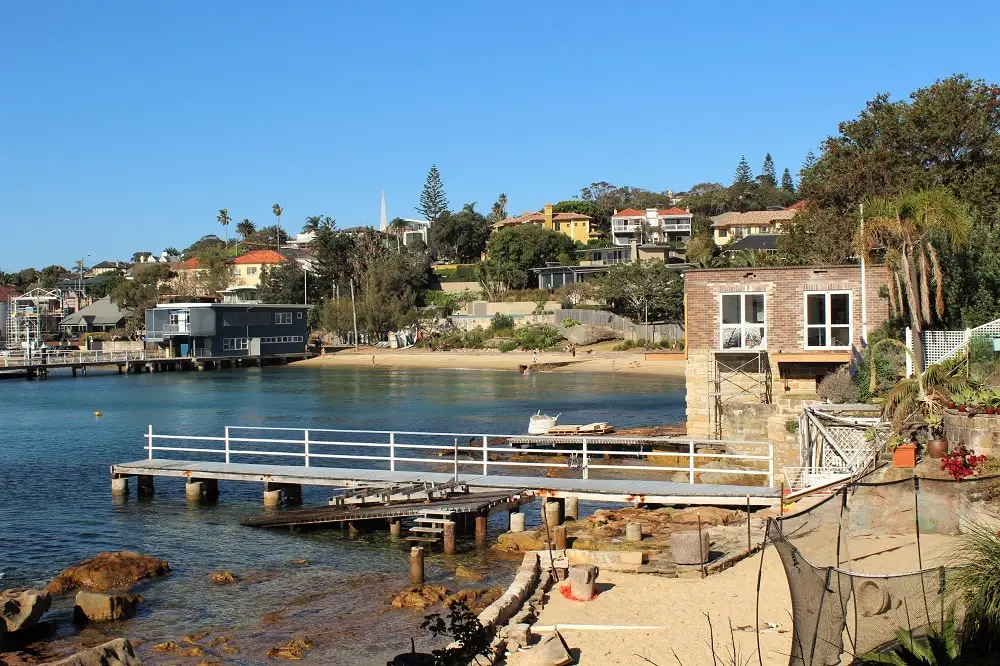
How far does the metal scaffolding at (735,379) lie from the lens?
1149 inches

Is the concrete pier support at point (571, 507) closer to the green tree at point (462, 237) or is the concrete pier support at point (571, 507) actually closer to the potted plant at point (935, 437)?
the potted plant at point (935, 437)

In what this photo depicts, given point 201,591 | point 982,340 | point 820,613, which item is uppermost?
point 982,340

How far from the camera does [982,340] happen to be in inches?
837

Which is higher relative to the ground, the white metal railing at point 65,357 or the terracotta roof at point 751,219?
the terracotta roof at point 751,219

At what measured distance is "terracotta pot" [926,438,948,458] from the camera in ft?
56.1

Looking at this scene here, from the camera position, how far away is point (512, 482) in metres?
23.7

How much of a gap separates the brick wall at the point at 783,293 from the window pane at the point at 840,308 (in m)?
0.15

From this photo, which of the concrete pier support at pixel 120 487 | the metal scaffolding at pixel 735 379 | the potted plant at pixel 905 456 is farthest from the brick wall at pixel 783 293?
the concrete pier support at pixel 120 487

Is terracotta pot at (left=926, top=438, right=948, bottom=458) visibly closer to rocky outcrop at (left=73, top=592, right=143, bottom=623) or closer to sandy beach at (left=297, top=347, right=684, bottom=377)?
rocky outcrop at (left=73, top=592, right=143, bottom=623)

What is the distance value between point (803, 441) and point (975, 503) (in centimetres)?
777

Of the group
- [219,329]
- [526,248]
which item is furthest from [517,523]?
[526,248]

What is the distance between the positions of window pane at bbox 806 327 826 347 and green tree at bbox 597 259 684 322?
6051cm

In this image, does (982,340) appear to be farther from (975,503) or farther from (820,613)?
(820,613)

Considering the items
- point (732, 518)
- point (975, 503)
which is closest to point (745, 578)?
point (975, 503)
